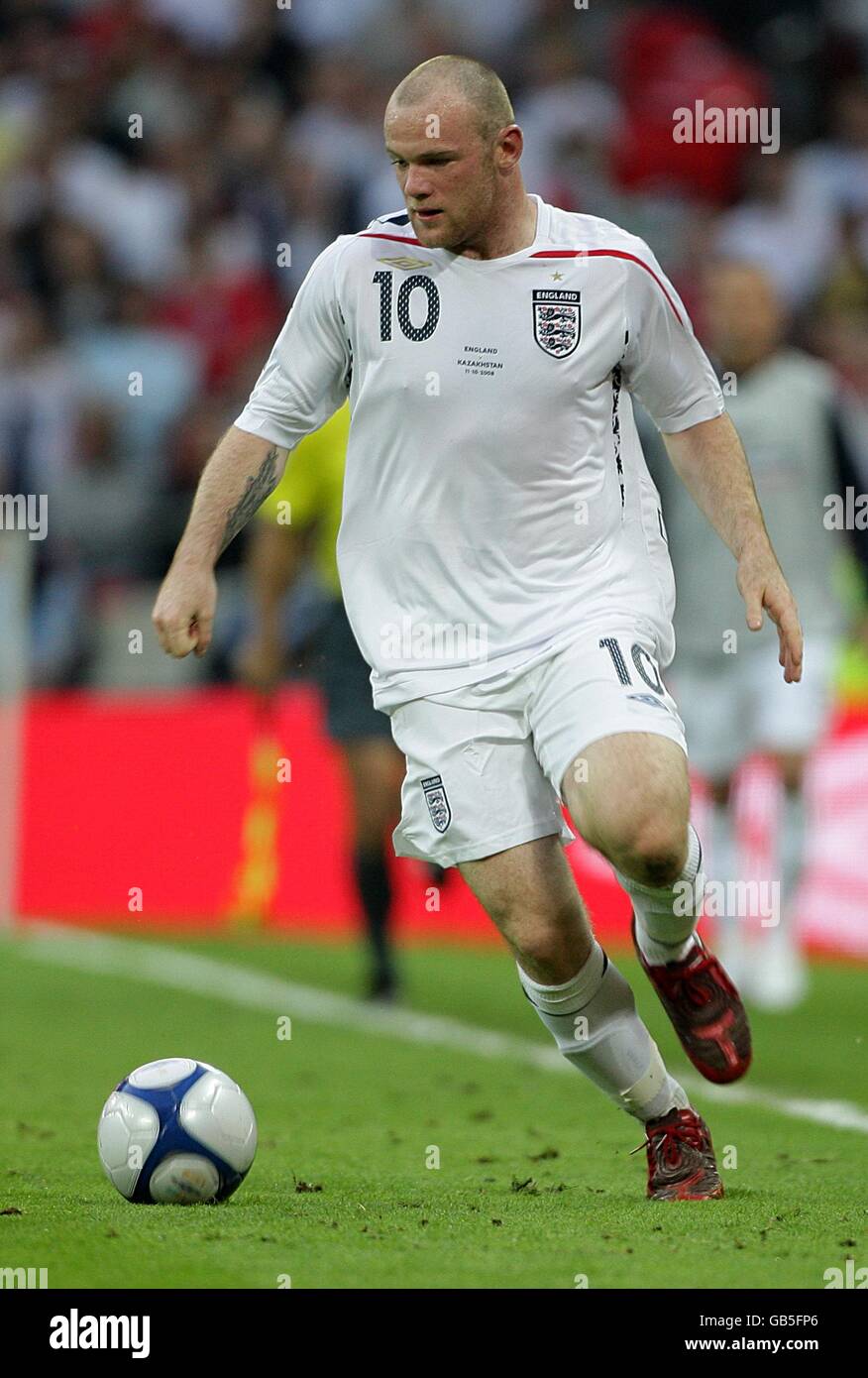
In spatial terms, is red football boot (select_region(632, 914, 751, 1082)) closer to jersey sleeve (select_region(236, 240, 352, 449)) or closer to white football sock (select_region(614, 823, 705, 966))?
white football sock (select_region(614, 823, 705, 966))

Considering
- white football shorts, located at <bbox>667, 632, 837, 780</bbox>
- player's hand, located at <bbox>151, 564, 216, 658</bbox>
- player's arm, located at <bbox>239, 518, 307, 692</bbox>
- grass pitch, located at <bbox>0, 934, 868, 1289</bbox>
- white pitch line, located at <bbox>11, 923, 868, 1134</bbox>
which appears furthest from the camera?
white football shorts, located at <bbox>667, 632, 837, 780</bbox>

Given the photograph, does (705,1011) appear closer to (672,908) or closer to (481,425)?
(672,908)

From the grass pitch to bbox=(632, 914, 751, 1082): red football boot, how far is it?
0.95 feet

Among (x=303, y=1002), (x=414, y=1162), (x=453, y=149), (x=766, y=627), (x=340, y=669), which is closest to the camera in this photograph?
(x=453, y=149)

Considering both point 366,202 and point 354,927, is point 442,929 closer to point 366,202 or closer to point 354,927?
point 354,927

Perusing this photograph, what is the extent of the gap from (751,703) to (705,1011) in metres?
4.74

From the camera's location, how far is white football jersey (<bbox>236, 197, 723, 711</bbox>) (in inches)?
187

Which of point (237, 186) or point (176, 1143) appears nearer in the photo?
point (176, 1143)

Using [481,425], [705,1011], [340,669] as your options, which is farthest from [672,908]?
[340,669]

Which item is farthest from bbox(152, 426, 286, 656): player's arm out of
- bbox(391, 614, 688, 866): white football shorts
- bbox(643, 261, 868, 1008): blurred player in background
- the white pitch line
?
bbox(643, 261, 868, 1008): blurred player in background

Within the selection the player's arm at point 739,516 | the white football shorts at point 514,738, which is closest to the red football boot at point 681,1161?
the white football shorts at point 514,738

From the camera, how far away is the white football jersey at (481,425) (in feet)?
15.5

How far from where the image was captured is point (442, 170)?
15.2 ft
